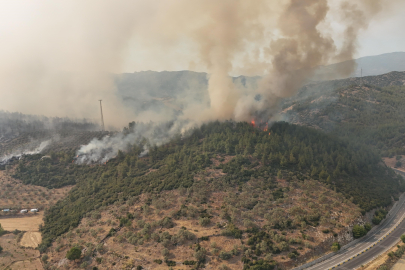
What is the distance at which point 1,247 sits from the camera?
52.2 m

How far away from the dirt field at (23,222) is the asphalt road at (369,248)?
64.3 m

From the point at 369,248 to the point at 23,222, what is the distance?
264 feet

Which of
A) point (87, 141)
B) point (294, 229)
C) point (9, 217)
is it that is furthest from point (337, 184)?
point (87, 141)

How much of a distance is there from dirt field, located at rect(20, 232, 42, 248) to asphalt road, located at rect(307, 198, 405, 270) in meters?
55.7

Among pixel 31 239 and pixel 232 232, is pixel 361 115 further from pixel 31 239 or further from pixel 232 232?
pixel 31 239

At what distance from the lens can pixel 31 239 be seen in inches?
2217

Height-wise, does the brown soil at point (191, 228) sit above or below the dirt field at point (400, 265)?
above

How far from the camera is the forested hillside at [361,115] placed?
127 metres

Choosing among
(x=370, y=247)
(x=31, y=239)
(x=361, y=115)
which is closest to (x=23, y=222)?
(x=31, y=239)

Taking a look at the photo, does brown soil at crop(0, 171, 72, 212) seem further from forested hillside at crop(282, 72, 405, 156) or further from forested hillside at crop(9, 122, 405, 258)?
forested hillside at crop(282, 72, 405, 156)

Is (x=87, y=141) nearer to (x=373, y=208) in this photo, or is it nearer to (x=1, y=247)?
(x=1, y=247)

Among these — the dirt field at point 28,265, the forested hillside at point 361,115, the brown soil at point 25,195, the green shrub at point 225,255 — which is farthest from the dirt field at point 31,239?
the forested hillside at point 361,115

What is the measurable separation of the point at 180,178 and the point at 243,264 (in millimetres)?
30096

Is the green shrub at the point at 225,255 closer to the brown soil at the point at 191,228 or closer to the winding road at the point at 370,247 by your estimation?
the brown soil at the point at 191,228
